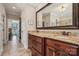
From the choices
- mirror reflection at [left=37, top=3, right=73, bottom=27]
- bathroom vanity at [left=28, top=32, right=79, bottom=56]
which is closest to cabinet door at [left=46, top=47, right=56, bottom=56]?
bathroom vanity at [left=28, top=32, right=79, bottom=56]

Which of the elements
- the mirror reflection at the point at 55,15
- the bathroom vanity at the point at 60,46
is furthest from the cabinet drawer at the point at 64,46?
the mirror reflection at the point at 55,15

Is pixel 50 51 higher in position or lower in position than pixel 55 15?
lower

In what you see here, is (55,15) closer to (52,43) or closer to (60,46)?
(52,43)

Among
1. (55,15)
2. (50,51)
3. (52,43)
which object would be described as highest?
(55,15)

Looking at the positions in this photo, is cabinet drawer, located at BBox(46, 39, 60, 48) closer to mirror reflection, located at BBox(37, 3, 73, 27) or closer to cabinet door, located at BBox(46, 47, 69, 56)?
cabinet door, located at BBox(46, 47, 69, 56)

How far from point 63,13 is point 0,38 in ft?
3.20

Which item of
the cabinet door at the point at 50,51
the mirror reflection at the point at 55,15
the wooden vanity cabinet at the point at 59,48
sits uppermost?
the mirror reflection at the point at 55,15

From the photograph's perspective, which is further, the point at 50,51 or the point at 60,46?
the point at 50,51

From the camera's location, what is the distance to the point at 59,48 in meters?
1.23

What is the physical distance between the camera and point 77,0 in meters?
1.32

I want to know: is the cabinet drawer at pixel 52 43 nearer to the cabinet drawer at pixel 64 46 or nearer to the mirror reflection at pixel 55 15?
the cabinet drawer at pixel 64 46

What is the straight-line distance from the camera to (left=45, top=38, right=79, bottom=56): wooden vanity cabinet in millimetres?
1011

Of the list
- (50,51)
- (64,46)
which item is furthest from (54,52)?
(64,46)

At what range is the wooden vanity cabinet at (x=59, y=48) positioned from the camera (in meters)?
1.01
